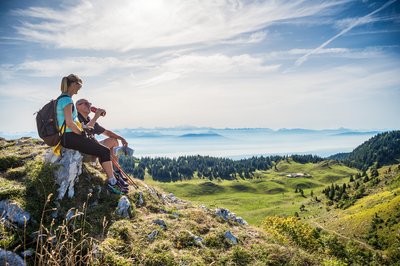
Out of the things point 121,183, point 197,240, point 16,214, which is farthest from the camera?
point 121,183

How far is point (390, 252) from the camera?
360 ft

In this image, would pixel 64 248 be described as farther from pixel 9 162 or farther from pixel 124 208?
pixel 9 162

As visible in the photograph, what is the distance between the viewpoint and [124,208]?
39.8 feet

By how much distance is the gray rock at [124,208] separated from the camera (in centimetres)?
1192

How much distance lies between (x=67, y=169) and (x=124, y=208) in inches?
112

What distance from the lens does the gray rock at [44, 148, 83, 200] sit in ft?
37.7

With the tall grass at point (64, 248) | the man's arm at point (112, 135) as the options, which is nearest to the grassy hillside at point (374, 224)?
the man's arm at point (112, 135)

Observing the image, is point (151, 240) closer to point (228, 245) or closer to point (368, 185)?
point (228, 245)

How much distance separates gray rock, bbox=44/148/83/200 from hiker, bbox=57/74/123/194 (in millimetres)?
751

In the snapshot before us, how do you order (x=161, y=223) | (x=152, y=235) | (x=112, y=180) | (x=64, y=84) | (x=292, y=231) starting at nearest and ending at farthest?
(x=64, y=84) < (x=152, y=235) < (x=161, y=223) < (x=112, y=180) < (x=292, y=231)

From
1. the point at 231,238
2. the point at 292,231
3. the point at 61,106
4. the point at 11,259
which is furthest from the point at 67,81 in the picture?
the point at 292,231

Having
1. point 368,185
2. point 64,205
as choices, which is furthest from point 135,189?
point 368,185

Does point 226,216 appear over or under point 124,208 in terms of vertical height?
under

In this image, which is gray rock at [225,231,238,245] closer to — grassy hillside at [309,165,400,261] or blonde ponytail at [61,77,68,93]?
blonde ponytail at [61,77,68,93]
